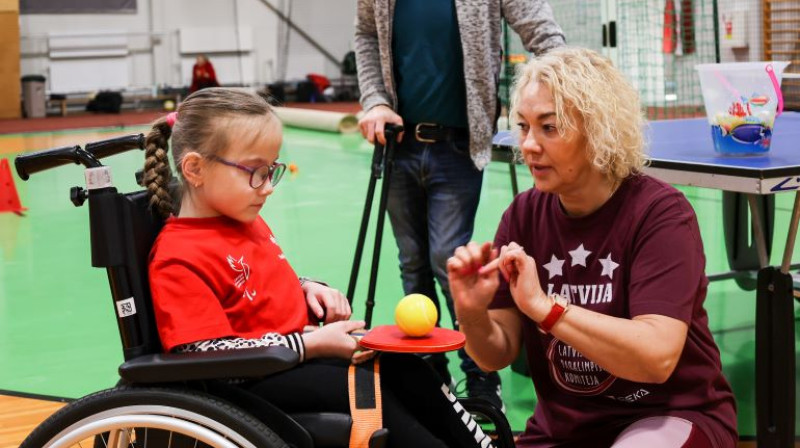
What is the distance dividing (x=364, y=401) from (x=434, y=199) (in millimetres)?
1449

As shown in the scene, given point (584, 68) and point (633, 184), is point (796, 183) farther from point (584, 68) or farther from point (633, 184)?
point (584, 68)

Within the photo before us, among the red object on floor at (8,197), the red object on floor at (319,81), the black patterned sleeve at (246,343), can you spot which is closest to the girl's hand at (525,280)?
the black patterned sleeve at (246,343)

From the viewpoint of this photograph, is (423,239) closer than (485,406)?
No

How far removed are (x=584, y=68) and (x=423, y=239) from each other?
149 centimetres

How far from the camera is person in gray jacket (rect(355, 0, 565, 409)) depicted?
2.93 m

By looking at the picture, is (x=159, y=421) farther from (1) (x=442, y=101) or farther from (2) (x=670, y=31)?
(2) (x=670, y=31)

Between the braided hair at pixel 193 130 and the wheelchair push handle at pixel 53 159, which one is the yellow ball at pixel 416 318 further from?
the wheelchair push handle at pixel 53 159

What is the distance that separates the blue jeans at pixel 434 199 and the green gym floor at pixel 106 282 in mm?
525

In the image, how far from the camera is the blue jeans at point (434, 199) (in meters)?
3.01

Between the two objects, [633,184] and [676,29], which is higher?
[676,29]

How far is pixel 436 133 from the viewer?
9.89ft

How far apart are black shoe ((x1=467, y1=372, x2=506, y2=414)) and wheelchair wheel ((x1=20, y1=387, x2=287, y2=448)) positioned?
1.46m

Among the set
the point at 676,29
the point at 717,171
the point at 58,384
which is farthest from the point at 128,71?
the point at 717,171

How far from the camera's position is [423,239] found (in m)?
3.16
